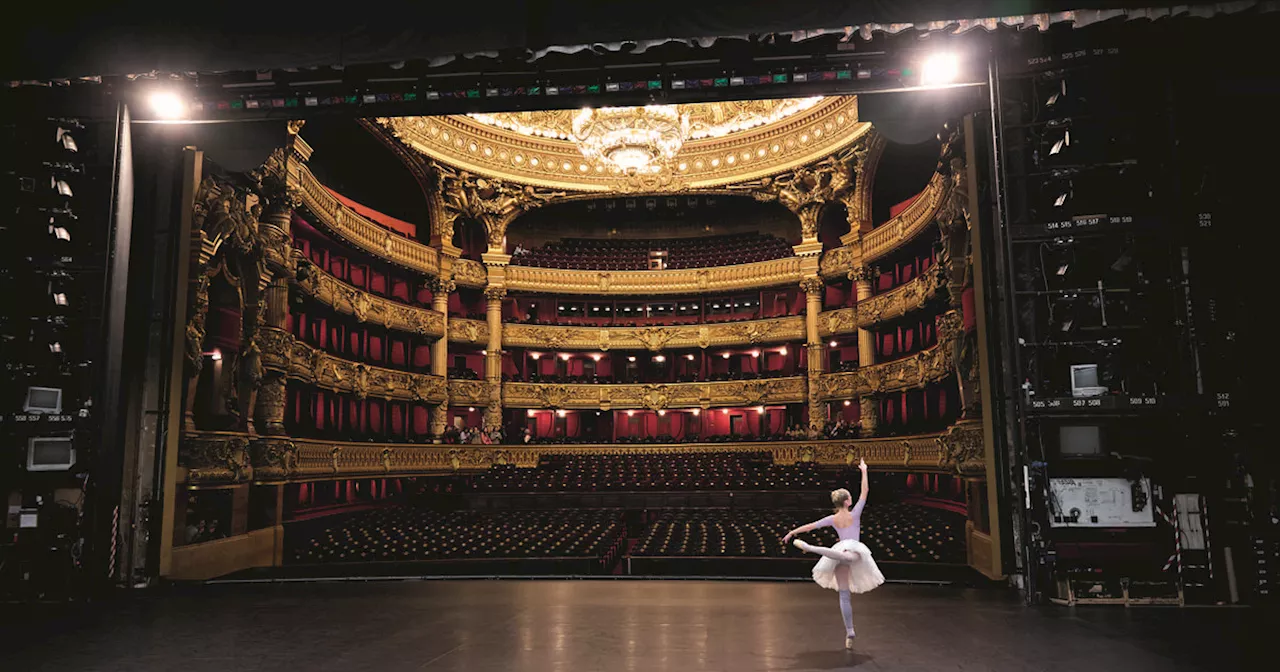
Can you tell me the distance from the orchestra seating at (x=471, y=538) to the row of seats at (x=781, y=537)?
1.14 m

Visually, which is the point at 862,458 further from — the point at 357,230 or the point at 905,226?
the point at 357,230

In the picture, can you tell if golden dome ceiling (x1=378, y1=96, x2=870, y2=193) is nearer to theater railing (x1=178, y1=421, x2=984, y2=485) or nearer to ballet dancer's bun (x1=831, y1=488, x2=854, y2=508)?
theater railing (x1=178, y1=421, x2=984, y2=485)

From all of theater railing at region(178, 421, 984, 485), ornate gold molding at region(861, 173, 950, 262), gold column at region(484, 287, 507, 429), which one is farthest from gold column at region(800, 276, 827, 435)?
gold column at region(484, 287, 507, 429)

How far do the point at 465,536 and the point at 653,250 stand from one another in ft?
75.1

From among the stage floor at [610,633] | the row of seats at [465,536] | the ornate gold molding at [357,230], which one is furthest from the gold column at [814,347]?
the stage floor at [610,633]

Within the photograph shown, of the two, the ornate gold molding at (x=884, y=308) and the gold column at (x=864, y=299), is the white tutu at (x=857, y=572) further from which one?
the gold column at (x=864, y=299)

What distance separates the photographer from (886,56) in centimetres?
1087

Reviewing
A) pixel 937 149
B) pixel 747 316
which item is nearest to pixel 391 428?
pixel 747 316

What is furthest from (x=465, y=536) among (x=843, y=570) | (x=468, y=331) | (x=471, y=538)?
(x=468, y=331)

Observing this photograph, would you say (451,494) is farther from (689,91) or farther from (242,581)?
(689,91)

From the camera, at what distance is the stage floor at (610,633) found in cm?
705

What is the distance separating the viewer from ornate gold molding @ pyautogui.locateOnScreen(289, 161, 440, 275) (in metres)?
21.7

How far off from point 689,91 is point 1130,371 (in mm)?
7116

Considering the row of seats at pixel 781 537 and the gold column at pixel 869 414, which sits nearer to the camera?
the row of seats at pixel 781 537
